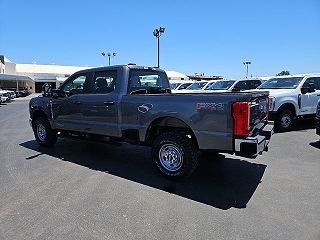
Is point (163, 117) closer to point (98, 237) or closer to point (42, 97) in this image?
point (98, 237)

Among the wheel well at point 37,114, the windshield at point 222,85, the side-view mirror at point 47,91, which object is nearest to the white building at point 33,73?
the windshield at point 222,85

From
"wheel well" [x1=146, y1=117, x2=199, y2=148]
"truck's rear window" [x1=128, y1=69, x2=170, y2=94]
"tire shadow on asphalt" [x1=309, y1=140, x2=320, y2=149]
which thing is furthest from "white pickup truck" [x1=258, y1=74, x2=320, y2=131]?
"wheel well" [x1=146, y1=117, x2=199, y2=148]

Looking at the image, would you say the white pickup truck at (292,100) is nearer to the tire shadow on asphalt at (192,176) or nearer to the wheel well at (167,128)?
the tire shadow on asphalt at (192,176)

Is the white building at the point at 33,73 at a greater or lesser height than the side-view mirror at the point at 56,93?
greater

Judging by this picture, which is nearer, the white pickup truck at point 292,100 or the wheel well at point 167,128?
the wheel well at point 167,128

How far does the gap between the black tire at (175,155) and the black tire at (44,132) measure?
12.0 feet

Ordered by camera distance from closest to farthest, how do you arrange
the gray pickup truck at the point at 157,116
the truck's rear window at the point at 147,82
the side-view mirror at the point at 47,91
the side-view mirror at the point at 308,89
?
the gray pickup truck at the point at 157,116
the truck's rear window at the point at 147,82
the side-view mirror at the point at 47,91
the side-view mirror at the point at 308,89

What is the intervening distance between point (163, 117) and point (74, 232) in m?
2.41

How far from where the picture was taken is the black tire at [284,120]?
974 cm

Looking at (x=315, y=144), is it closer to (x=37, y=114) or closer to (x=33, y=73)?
(x=37, y=114)

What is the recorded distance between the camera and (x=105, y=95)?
5953mm

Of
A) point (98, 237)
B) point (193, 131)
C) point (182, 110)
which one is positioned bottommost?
point (98, 237)

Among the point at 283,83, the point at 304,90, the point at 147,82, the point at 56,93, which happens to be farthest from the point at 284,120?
the point at 56,93

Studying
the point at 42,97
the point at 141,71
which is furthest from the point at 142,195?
the point at 42,97
